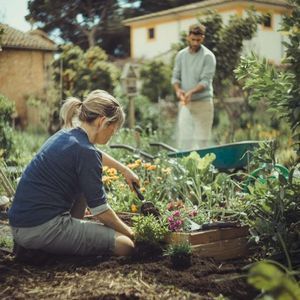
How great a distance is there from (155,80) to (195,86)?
12.4m

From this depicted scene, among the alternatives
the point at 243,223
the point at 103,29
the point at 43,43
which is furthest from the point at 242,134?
the point at 103,29

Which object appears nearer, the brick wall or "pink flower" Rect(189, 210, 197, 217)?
"pink flower" Rect(189, 210, 197, 217)

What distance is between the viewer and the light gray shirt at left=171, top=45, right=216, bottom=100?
7293 millimetres

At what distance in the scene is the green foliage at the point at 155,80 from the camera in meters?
19.6

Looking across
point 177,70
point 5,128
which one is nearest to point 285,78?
point 177,70

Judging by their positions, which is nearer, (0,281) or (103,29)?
(0,281)

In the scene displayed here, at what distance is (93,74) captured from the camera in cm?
1279

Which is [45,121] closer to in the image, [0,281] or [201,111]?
[201,111]

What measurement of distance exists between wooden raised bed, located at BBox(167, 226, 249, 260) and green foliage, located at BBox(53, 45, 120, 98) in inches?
349

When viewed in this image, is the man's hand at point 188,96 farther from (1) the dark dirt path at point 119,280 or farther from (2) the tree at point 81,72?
(2) the tree at point 81,72

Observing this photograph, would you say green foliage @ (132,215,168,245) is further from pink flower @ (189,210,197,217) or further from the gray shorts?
pink flower @ (189,210,197,217)

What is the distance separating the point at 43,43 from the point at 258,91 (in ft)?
56.0

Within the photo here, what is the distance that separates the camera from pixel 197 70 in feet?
24.1

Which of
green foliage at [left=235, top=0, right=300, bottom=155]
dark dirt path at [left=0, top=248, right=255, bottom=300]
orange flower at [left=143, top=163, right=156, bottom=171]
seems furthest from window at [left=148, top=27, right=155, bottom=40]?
dark dirt path at [left=0, top=248, right=255, bottom=300]
